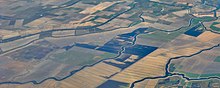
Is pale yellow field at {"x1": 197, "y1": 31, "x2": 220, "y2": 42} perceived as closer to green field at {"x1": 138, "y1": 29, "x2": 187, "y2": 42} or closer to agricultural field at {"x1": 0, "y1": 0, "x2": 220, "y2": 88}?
agricultural field at {"x1": 0, "y1": 0, "x2": 220, "y2": 88}

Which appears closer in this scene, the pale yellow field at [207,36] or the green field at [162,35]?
the pale yellow field at [207,36]

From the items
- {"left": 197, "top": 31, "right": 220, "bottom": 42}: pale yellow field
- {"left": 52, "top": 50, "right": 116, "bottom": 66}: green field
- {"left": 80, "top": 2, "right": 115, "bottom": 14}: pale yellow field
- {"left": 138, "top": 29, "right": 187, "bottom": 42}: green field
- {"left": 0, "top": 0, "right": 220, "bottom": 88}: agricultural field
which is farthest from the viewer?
{"left": 80, "top": 2, "right": 115, "bottom": 14}: pale yellow field

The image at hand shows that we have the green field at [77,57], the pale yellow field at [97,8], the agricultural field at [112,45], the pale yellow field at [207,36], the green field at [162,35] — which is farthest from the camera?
the pale yellow field at [97,8]

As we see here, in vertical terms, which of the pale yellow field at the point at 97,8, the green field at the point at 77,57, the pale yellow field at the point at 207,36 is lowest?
the pale yellow field at the point at 207,36

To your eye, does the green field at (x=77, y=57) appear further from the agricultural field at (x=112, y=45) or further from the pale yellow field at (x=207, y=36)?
the pale yellow field at (x=207, y=36)

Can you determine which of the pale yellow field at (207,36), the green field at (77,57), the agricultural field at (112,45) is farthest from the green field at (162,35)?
the green field at (77,57)

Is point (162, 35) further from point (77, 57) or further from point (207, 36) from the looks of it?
point (77, 57)

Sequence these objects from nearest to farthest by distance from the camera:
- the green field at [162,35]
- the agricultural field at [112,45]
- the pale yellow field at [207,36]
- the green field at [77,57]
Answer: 1. the agricultural field at [112,45]
2. the green field at [77,57]
3. the pale yellow field at [207,36]
4. the green field at [162,35]

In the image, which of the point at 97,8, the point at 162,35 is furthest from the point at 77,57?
the point at 97,8

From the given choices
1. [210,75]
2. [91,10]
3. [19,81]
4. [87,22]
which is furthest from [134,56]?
[91,10]

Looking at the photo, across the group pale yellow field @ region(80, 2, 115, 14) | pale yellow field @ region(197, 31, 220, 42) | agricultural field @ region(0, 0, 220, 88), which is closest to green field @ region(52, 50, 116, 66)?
agricultural field @ region(0, 0, 220, 88)

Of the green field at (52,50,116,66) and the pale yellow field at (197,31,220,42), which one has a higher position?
the green field at (52,50,116,66)
